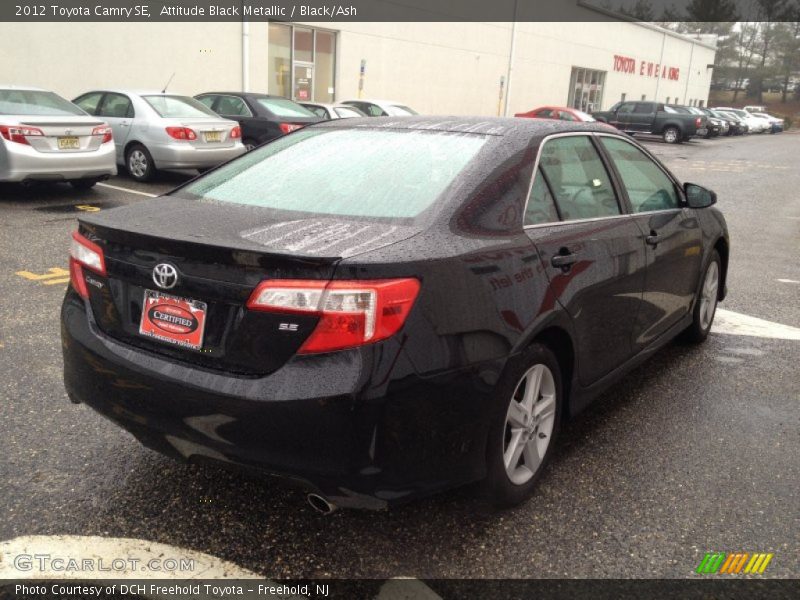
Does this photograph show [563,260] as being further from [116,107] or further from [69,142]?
[116,107]

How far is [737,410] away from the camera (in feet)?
12.5

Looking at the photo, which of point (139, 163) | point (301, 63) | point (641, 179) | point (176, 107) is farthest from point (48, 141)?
point (301, 63)

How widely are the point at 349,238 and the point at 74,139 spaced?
801cm

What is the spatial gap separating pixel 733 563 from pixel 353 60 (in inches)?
913

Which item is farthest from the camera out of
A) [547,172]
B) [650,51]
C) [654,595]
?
[650,51]

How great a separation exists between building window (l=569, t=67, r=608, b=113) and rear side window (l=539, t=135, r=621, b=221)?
125 feet

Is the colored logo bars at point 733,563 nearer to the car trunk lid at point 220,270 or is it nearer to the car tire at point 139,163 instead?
the car trunk lid at point 220,270

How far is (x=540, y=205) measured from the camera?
9.54 feet

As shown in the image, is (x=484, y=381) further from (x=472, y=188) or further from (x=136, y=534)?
(x=136, y=534)

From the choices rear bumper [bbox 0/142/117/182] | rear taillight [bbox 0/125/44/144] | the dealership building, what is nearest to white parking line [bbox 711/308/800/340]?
rear bumper [bbox 0/142/117/182]

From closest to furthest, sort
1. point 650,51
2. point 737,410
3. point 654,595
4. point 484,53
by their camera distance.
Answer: point 654,595 → point 737,410 → point 484,53 → point 650,51

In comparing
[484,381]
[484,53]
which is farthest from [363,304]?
[484,53]

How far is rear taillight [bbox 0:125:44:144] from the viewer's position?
855cm

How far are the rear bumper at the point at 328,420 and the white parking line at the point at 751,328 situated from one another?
3.47 m
